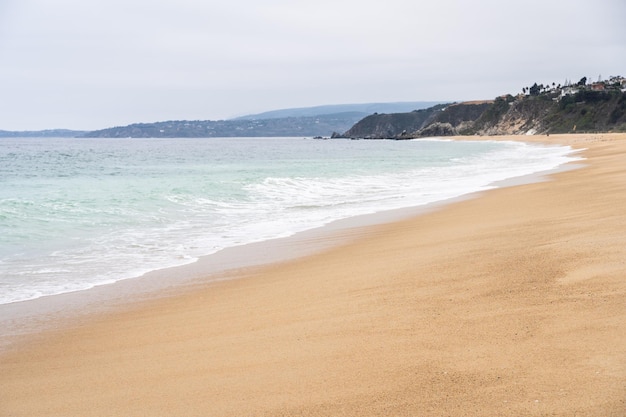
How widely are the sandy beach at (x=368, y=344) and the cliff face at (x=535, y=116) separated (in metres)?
95.9

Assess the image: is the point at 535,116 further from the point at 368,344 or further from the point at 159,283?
the point at 368,344

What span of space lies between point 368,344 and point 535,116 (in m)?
137

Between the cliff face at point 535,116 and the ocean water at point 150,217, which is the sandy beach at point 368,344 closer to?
the ocean water at point 150,217

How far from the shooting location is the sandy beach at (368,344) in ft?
11.2

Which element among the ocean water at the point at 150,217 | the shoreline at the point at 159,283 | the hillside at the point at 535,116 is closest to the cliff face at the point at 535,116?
the hillside at the point at 535,116

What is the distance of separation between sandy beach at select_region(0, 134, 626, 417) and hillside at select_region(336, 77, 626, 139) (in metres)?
96.2

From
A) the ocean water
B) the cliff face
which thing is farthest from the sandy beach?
the cliff face

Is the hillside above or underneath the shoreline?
above

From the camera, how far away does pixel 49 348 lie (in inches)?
196

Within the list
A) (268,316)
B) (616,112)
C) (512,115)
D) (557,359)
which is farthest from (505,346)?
(512,115)

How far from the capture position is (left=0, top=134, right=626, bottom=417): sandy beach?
3408mm

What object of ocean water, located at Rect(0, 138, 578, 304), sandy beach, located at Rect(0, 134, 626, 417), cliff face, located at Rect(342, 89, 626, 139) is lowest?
ocean water, located at Rect(0, 138, 578, 304)

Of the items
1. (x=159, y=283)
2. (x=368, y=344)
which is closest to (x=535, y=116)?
(x=159, y=283)

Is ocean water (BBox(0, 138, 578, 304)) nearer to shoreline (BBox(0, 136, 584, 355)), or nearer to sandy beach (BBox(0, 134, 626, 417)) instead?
shoreline (BBox(0, 136, 584, 355))
